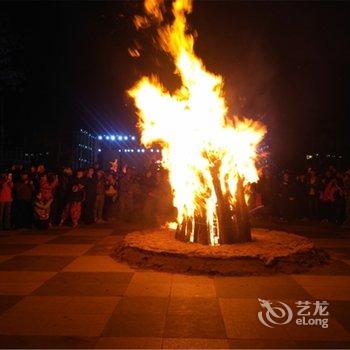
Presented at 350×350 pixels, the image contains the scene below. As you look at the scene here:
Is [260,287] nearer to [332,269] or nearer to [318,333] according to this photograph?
[318,333]

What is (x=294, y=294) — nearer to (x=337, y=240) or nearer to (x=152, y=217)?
(x=337, y=240)

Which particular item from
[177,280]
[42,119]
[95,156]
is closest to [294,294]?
[177,280]

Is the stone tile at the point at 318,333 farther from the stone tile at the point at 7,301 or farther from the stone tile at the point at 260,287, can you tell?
the stone tile at the point at 7,301

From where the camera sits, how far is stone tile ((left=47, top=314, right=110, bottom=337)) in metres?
5.25

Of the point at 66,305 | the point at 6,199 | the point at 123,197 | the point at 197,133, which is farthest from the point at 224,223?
the point at 6,199

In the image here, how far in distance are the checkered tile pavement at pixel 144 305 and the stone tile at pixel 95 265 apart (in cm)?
2

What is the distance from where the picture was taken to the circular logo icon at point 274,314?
18.4 ft

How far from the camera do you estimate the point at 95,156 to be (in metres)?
32.7

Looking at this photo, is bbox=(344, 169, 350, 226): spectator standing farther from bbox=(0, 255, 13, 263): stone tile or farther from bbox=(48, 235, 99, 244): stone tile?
bbox=(0, 255, 13, 263): stone tile

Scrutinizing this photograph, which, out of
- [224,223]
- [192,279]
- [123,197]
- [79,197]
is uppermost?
[123,197]

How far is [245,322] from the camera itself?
18.4 ft

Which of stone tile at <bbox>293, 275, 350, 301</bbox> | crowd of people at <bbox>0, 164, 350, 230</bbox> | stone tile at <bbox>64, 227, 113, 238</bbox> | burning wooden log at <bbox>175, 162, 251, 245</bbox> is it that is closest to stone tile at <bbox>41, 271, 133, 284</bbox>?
burning wooden log at <bbox>175, 162, 251, 245</bbox>

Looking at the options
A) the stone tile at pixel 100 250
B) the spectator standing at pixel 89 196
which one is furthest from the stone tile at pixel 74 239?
the spectator standing at pixel 89 196

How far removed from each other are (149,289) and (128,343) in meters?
2.15
